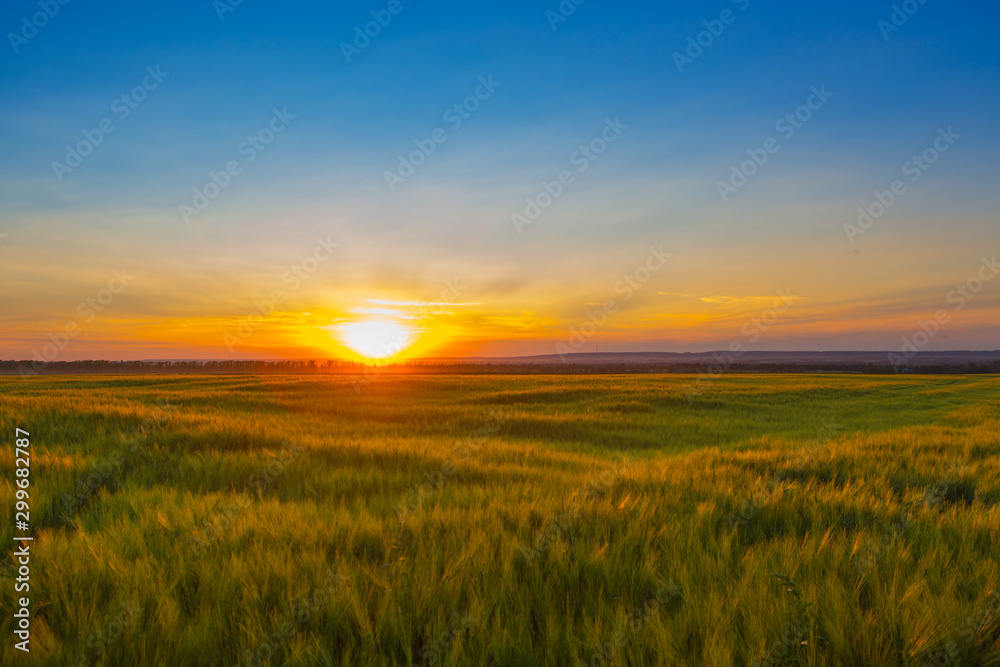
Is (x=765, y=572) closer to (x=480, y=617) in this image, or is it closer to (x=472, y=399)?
(x=480, y=617)

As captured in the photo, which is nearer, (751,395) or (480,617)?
(480,617)

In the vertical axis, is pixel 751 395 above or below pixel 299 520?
below

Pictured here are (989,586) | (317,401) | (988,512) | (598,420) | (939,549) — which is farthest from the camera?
(317,401)

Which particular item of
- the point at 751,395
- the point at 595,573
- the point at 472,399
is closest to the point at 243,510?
the point at 595,573

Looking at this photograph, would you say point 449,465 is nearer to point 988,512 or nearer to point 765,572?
point 765,572

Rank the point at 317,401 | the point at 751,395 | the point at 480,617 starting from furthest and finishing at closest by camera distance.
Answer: the point at 751,395, the point at 317,401, the point at 480,617

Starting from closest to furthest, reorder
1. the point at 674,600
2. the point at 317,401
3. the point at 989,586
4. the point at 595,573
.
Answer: the point at 989,586, the point at 674,600, the point at 595,573, the point at 317,401

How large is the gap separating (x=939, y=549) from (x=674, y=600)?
5.97ft

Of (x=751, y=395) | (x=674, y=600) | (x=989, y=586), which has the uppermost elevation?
(x=989, y=586)

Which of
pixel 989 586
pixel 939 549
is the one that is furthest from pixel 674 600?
pixel 939 549

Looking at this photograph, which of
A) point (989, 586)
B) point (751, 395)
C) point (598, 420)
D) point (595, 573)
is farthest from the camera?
point (751, 395)

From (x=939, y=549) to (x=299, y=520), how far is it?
417 cm

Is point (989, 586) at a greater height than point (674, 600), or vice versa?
point (989, 586)

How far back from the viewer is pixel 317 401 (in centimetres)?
1942
